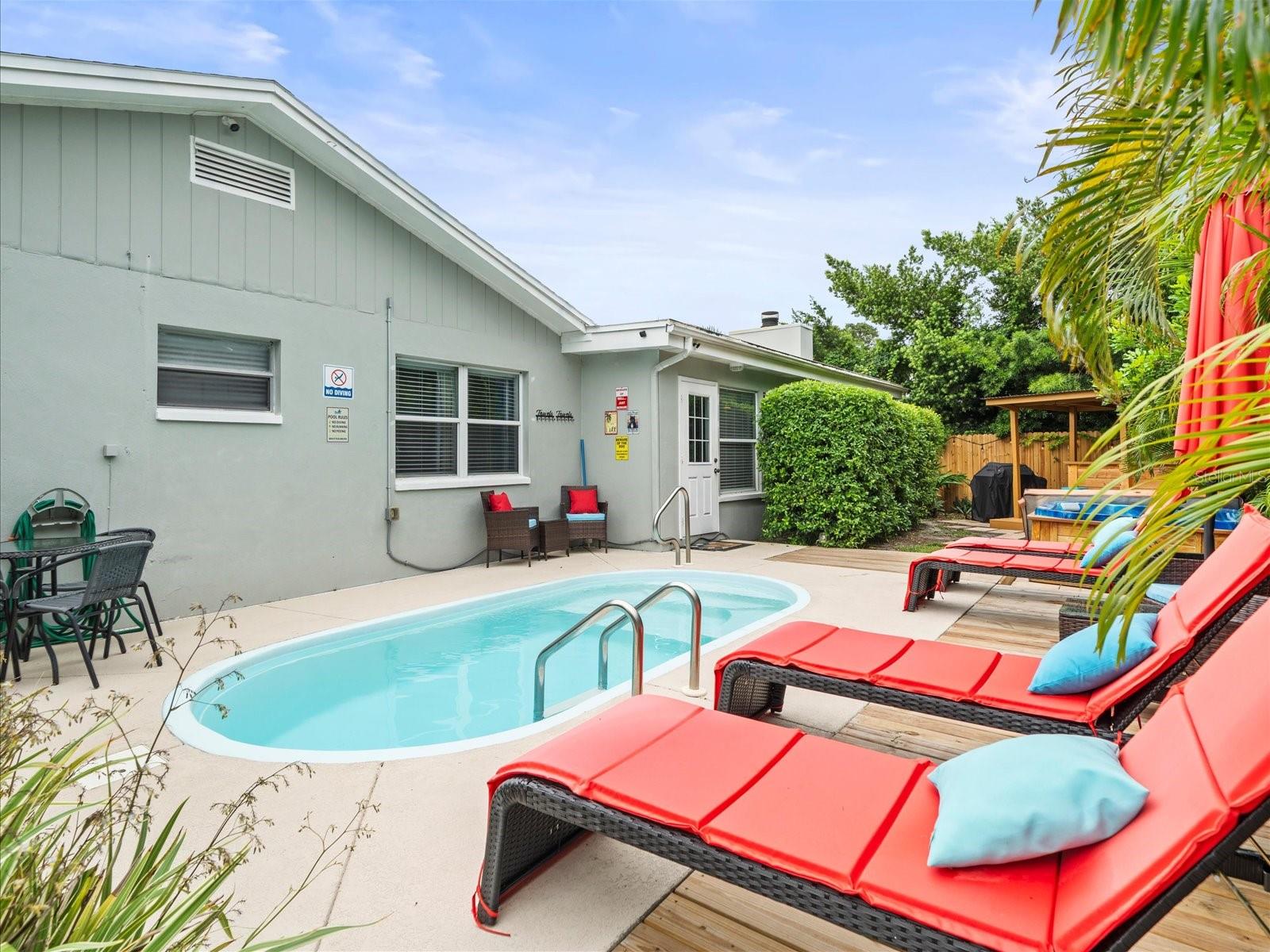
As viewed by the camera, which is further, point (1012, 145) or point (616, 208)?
point (616, 208)

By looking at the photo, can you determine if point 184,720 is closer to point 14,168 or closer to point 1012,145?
point 14,168

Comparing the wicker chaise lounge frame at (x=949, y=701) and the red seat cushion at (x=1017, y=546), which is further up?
the red seat cushion at (x=1017, y=546)

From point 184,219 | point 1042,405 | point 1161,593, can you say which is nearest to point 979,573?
point 1161,593

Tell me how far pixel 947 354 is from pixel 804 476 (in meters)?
11.0

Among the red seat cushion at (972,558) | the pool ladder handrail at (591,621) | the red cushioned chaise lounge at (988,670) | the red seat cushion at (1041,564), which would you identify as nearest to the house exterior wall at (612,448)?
the red seat cushion at (972,558)

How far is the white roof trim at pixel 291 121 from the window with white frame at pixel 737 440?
2.98 m

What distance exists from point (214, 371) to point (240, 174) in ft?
6.00

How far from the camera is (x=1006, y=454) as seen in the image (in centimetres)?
1600

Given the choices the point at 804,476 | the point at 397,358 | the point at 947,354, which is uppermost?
the point at 947,354

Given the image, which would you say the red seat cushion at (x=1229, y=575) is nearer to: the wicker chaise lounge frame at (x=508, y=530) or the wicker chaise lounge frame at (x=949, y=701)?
the wicker chaise lounge frame at (x=949, y=701)

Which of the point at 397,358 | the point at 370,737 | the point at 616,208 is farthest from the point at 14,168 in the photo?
the point at 616,208

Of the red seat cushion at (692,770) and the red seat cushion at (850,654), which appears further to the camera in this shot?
the red seat cushion at (850,654)

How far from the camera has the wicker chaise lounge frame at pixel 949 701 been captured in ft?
8.41

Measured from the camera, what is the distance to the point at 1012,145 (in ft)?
56.3
